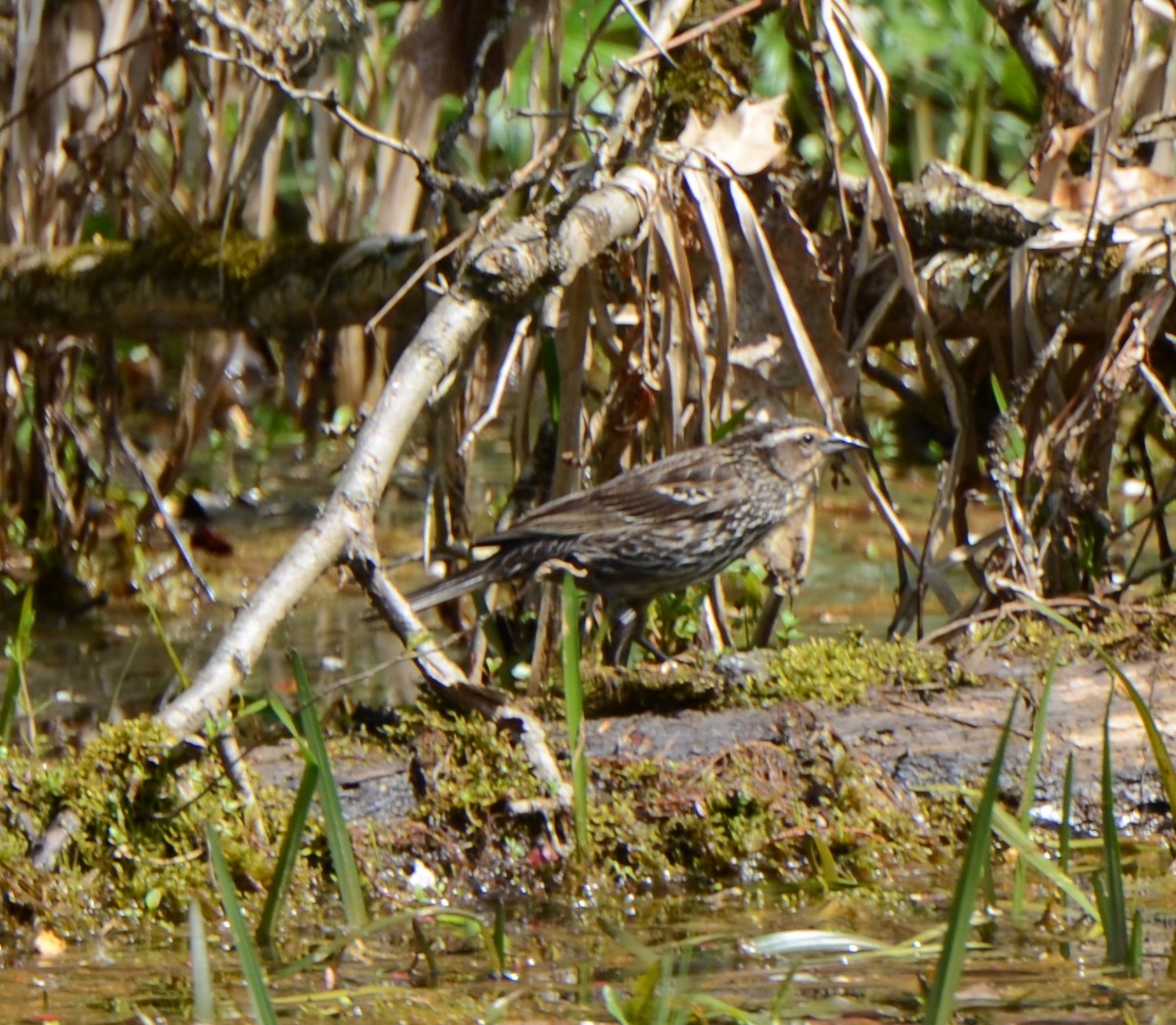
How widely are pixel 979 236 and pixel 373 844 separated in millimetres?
2471

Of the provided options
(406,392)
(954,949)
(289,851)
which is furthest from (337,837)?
(406,392)

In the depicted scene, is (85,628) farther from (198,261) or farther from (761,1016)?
(761,1016)

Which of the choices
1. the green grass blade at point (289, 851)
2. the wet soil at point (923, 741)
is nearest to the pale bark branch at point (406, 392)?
the wet soil at point (923, 741)

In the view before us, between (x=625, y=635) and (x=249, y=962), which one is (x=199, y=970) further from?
(x=625, y=635)

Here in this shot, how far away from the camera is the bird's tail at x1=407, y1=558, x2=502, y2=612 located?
16.1 feet

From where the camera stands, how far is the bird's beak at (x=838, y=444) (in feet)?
16.9

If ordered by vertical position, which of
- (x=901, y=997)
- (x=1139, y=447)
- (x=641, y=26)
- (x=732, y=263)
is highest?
(x=641, y=26)

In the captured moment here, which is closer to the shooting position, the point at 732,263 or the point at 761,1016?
the point at 761,1016

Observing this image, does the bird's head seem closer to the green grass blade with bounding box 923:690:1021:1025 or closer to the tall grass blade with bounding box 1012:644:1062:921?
the tall grass blade with bounding box 1012:644:1062:921

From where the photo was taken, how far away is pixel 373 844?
3.75 meters

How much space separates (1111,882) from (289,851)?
1234mm

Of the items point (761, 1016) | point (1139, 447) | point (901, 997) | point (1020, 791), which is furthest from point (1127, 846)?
point (1139, 447)

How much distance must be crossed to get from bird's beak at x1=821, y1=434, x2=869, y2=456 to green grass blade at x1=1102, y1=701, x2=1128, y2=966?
218cm

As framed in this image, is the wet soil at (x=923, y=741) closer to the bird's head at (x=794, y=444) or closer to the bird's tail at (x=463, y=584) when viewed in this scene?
the bird's tail at (x=463, y=584)
